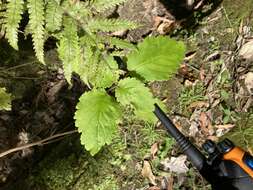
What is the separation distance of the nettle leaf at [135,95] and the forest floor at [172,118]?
1353mm

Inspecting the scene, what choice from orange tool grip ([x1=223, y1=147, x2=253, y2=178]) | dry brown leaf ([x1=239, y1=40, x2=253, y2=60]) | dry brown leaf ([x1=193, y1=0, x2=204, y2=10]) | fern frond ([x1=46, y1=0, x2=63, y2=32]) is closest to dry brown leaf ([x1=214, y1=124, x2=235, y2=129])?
dry brown leaf ([x1=239, y1=40, x2=253, y2=60])

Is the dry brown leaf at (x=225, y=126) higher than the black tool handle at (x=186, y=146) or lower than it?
lower

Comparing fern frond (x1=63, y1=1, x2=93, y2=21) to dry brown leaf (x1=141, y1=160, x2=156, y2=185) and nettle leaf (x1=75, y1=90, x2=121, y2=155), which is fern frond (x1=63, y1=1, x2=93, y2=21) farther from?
dry brown leaf (x1=141, y1=160, x2=156, y2=185)

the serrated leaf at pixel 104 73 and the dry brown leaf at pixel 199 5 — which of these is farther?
the dry brown leaf at pixel 199 5

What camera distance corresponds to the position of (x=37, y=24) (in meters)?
2.17

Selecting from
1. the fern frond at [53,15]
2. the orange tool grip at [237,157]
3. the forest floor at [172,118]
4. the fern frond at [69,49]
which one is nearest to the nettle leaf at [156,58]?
the fern frond at [69,49]

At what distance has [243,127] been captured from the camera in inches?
140

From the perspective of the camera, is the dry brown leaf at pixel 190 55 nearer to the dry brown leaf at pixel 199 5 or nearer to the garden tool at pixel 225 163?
the dry brown leaf at pixel 199 5

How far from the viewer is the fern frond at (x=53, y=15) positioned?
7.31 feet

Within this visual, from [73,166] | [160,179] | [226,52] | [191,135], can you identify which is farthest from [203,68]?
[73,166]

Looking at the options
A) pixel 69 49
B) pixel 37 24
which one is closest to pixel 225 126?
pixel 69 49

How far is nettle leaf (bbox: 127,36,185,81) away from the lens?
7.84ft

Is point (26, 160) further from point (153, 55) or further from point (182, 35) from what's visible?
point (153, 55)

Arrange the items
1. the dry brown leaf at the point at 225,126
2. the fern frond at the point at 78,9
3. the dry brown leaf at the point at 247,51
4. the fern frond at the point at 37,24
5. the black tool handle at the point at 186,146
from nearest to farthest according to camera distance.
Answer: the fern frond at the point at 37,24, the fern frond at the point at 78,9, the black tool handle at the point at 186,146, the dry brown leaf at the point at 225,126, the dry brown leaf at the point at 247,51
